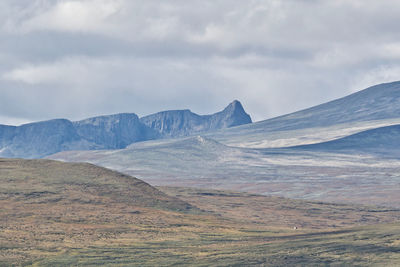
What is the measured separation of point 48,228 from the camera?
129875mm

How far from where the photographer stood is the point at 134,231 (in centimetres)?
13188

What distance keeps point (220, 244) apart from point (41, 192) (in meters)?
59.9

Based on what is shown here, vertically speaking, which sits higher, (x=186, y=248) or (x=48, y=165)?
(x=48, y=165)

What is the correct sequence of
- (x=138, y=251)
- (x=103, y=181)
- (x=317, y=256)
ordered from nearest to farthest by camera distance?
(x=317, y=256), (x=138, y=251), (x=103, y=181)

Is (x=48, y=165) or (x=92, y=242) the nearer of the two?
(x=92, y=242)

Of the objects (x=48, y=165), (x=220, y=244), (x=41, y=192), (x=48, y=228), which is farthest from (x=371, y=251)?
(x=48, y=165)

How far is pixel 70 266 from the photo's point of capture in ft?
323

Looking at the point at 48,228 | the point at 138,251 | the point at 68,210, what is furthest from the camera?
the point at 68,210

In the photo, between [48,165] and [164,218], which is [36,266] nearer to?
[164,218]

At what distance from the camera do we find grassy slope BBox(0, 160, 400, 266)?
100000mm

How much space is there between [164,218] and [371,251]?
5768 cm

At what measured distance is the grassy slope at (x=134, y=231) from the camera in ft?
328

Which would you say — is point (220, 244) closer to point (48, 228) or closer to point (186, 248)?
point (186, 248)

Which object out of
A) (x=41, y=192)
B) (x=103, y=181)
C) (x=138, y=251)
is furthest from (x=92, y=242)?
(x=103, y=181)
